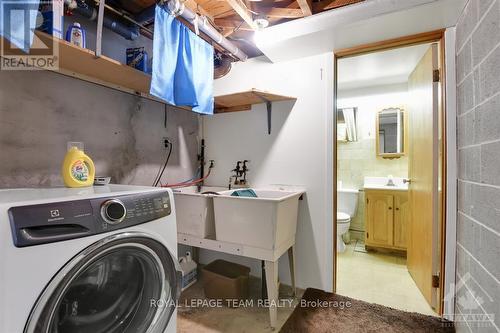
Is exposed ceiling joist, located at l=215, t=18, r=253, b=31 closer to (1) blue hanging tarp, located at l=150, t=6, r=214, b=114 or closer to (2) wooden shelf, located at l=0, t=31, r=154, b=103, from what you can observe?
(1) blue hanging tarp, located at l=150, t=6, r=214, b=114

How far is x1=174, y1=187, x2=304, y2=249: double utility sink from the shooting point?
5.21ft

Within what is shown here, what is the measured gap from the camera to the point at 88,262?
0.82 metres

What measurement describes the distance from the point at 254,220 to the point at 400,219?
216cm

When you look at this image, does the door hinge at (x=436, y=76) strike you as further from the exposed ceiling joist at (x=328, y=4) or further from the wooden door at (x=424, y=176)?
the exposed ceiling joist at (x=328, y=4)

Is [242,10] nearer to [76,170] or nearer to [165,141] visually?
[165,141]

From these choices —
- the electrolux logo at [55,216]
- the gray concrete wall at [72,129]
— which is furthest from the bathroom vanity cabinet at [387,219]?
the electrolux logo at [55,216]

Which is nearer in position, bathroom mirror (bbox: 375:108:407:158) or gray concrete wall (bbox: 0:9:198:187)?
gray concrete wall (bbox: 0:9:198:187)


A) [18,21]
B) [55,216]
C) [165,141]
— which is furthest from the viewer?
[165,141]

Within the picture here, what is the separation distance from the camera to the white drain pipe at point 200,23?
1.48 meters

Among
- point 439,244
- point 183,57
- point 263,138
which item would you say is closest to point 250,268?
point 263,138

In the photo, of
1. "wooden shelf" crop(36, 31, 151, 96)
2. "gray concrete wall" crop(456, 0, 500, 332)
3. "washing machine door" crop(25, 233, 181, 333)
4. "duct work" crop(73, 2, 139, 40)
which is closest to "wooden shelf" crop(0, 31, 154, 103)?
"wooden shelf" crop(36, 31, 151, 96)

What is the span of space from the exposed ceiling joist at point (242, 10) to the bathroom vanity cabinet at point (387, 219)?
237 centimetres

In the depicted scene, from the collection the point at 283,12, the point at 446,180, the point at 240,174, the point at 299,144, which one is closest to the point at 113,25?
the point at 283,12

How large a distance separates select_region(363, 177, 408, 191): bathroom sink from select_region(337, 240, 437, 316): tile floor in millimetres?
829
